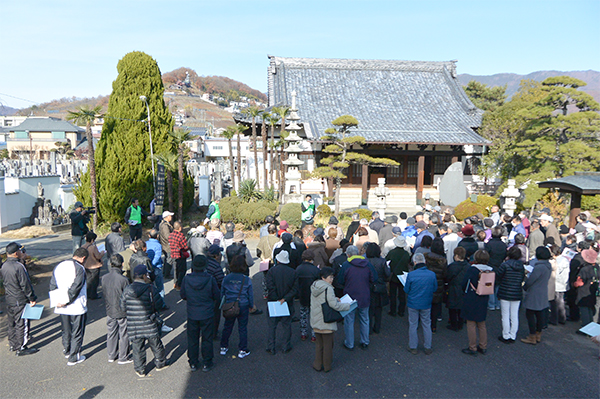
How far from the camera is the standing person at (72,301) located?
5273 millimetres

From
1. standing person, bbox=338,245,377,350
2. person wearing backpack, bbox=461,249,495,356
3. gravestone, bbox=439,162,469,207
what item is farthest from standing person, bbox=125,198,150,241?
gravestone, bbox=439,162,469,207

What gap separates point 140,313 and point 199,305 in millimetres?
746

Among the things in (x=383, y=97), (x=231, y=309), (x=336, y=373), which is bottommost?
(x=336, y=373)

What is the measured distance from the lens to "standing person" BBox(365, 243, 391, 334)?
624 centimetres

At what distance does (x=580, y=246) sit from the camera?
6879 mm

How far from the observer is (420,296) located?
18.4 feet

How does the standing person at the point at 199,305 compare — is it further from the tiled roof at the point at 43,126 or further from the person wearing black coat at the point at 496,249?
the tiled roof at the point at 43,126

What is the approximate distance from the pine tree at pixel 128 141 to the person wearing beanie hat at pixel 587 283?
46.2ft

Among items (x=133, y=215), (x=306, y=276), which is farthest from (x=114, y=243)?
(x=306, y=276)

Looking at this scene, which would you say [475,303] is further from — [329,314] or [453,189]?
[453,189]

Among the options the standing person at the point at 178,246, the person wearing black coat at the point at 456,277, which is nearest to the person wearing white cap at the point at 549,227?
the person wearing black coat at the point at 456,277

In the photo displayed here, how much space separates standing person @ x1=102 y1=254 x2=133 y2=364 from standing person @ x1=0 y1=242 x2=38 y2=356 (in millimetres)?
1359

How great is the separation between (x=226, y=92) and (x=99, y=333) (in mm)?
146139

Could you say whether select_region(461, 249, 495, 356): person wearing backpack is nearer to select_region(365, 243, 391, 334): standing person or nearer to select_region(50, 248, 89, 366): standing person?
select_region(365, 243, 391, 334): standing person
